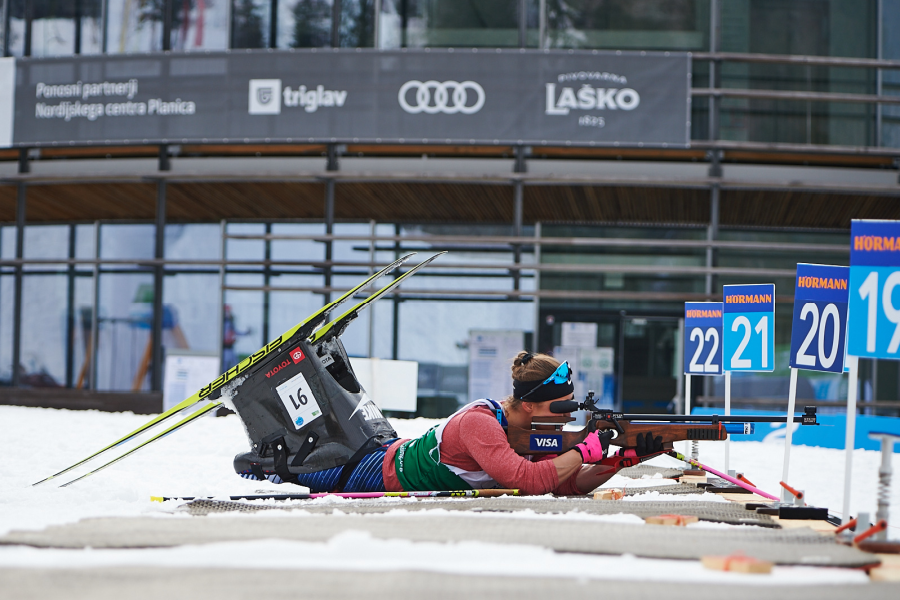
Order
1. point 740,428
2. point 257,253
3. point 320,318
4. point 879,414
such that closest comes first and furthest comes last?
point 740,428, point 320,318, point 879,414, point 257,253

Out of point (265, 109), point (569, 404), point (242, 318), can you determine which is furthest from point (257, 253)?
point (569, 404)

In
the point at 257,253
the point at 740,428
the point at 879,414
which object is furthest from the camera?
the point at 257,253

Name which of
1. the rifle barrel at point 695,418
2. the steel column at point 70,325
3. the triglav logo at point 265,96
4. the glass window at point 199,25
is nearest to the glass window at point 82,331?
the steel column at point 70,325

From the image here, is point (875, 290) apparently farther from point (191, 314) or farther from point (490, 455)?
point (191, 314)

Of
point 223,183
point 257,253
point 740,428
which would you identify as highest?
point 223,183

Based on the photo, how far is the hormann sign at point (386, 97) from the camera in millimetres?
9492

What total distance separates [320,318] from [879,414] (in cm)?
A: 932

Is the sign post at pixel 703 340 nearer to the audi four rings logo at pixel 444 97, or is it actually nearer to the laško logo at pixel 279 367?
the laško logo at pixel 279 367

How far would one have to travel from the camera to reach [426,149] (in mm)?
10062

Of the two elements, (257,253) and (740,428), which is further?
(257,253)

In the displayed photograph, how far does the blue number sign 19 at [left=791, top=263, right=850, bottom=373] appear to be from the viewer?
3863 millimetres

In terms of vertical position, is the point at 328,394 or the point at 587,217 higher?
the point at 587,217

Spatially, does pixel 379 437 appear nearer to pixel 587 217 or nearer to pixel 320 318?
pixel 320 318

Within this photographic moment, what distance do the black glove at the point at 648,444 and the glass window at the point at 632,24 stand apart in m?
7.78
